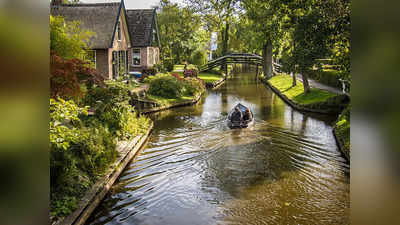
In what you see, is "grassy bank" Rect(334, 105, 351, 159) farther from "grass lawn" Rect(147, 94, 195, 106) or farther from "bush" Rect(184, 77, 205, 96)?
"bush" Rect(184, 77, 205, 96)

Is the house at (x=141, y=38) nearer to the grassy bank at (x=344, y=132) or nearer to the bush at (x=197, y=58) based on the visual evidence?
the bush at (x=197, y=58)

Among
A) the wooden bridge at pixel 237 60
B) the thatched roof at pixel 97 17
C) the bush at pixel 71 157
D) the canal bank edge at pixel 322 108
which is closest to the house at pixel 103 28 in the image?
the thatched roof at pixel 97 17

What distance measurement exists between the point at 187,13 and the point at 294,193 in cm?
Result: 4589

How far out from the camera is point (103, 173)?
10.7m

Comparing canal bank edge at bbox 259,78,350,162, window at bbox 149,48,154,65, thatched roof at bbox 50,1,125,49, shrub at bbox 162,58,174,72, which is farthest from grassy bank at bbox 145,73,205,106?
shrub at bbox 162,58,174,72

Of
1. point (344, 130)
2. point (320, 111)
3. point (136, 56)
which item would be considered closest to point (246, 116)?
point (344, 130)

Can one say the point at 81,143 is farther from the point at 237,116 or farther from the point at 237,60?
the point at 237,60

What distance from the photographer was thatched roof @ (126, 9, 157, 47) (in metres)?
38.3

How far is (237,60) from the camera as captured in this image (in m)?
48.4

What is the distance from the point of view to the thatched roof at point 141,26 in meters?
38.3

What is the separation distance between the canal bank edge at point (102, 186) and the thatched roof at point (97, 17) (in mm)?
16190

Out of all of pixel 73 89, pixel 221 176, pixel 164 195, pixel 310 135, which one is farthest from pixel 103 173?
pixel 310 135

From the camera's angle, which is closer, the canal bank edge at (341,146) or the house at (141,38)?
the canal bank edge at (341,146)

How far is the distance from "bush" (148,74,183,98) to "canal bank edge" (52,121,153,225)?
11537 mm
